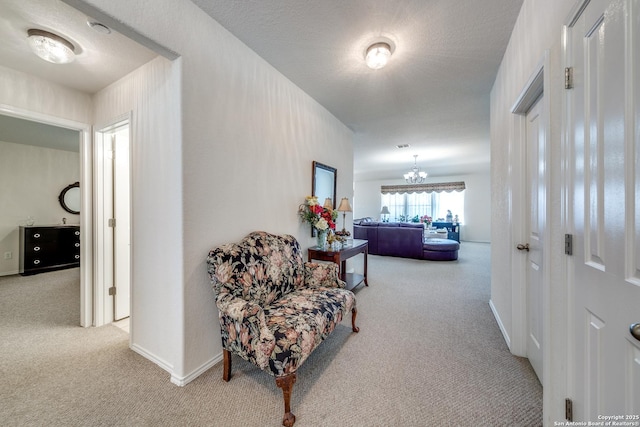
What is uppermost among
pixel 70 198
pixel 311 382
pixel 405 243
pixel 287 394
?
pixel 70 198

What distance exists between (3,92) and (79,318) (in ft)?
7.24

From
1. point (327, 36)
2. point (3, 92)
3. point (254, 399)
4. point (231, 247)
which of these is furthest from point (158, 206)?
point (327, 36)

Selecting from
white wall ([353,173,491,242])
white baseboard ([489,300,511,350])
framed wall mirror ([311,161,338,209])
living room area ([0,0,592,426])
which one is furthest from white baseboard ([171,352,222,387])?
white wall ([353,173,491,242])

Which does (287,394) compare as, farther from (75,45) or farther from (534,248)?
(75,45)

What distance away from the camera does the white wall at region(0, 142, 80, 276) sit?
4.13 m

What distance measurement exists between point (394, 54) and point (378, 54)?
0.75 feet

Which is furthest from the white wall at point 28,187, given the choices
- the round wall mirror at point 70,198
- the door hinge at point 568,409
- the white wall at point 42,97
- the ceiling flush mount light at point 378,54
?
the door hinge at point 568,409

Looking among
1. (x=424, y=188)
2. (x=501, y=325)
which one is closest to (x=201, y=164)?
(x=501, y=325)

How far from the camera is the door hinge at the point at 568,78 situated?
1.04 m

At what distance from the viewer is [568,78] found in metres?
1.05

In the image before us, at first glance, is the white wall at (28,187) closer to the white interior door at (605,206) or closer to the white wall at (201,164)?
the white wall at (201,164)

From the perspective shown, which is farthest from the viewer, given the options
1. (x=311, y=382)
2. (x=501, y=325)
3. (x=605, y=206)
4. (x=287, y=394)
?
(x=501, y=325)

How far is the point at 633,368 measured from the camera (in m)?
0.72

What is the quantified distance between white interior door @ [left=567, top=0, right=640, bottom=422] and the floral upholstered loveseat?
1265mm
